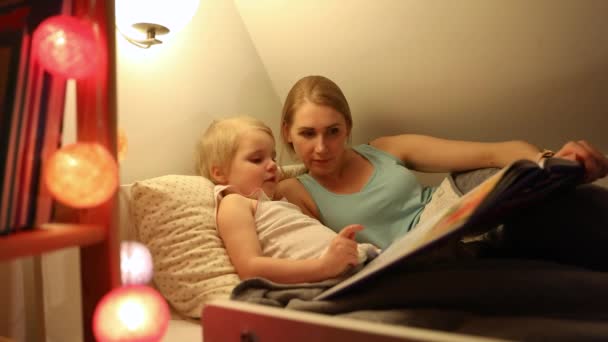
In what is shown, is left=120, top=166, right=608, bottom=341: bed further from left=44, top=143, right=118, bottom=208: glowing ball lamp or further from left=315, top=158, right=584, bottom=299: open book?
left=44, top=143, right=118, bottom=208: glowing ball lamp

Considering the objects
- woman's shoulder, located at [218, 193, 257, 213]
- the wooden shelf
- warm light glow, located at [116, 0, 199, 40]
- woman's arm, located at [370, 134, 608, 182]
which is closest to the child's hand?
woman's shoulder, located at [218, 193, 257, 213]

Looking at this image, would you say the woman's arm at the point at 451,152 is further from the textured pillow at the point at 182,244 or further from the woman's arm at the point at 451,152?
the textured pillow at the point at 182,244

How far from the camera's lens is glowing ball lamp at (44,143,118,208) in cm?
47

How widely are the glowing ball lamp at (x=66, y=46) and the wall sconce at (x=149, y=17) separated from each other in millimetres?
523

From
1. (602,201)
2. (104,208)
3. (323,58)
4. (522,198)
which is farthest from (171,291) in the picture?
(323,58)

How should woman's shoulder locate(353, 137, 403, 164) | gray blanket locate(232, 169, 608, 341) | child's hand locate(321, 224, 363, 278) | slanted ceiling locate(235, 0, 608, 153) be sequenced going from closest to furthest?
gray blanket locate(232, 169, 608, 341), child's hand locate(321, 224, 363, 278), slanted ceiling locate(235, 0, 608, 153), woman's shoulder locate(353, 137, 403, 164)

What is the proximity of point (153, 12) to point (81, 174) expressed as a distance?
62cm

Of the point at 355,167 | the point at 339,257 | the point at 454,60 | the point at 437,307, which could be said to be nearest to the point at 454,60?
the point at 454,60

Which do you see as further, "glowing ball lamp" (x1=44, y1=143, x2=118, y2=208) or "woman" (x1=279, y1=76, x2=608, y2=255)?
"woman" (x1=279, y1=76, x2=608, y2=255)

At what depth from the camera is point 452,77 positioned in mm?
1381

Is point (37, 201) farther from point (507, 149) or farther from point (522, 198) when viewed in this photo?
point (507, 149)

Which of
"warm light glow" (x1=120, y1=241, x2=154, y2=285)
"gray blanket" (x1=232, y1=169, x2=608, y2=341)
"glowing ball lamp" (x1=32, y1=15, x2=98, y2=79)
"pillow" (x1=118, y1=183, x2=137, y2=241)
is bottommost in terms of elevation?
"warm light glow" (x1=120, y1=241, x2=154, y2=285)

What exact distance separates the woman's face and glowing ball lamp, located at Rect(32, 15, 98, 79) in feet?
2.39

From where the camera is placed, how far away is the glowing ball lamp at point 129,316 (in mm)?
520
